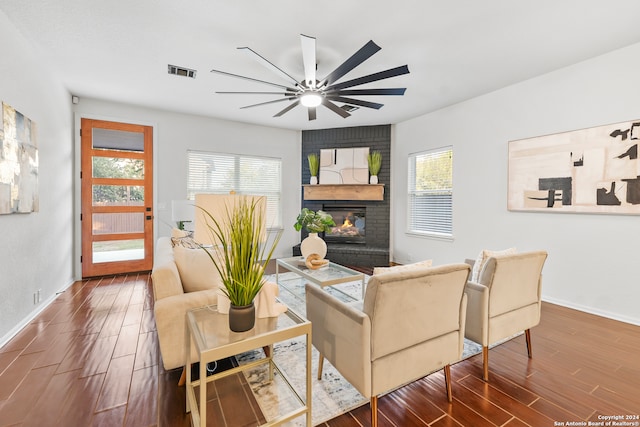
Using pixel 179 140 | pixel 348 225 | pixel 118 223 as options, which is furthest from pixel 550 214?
pixel 118 223

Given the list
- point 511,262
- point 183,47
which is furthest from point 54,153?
point 511,262

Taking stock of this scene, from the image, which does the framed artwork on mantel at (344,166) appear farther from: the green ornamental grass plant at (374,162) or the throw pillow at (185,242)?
the throw pillow at (185,242)

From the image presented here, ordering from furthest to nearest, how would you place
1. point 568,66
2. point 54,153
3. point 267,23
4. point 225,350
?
1. point 54,153
2. point 568,66
3. point 267,23
4. point 225,350

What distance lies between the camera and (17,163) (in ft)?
7.92

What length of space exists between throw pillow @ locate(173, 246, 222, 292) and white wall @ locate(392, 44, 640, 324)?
3.68m

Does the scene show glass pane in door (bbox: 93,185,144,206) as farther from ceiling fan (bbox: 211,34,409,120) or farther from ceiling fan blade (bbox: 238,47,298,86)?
ceiling fan blade (bbox: 238,47,298,86)

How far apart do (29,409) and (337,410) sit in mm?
1745

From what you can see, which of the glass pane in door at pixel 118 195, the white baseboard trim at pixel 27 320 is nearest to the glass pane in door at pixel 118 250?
the glass pane in door at pixel 118 195

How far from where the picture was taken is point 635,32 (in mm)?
2453

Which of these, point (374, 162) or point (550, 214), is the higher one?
point (374, 162)

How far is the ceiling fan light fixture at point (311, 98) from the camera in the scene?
267 centimetres

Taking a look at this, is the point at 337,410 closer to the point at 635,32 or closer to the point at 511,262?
the point at 511,262

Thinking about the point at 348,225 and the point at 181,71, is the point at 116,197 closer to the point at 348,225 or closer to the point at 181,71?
the point at 181,71

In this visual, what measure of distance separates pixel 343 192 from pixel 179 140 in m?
3.08
